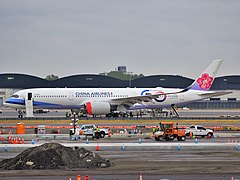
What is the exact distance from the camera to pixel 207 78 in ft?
325

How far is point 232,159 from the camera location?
104 feet

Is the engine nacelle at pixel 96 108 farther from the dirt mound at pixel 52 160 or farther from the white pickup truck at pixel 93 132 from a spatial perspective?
the dirt mound at pixel 52 160

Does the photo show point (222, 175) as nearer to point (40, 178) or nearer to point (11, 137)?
point (40, 178)

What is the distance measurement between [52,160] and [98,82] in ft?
416

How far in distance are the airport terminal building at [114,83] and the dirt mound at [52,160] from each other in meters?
117

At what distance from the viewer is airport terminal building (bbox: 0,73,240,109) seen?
493ft

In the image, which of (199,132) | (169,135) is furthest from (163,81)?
(169,135)

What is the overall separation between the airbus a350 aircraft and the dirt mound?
55.2 m

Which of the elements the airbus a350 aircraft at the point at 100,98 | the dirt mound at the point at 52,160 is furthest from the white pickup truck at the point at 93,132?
the airbus a350 aircraft at the point at 100,98

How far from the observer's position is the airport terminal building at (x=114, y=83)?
150125mm

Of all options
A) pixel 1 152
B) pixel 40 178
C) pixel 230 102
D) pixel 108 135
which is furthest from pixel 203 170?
pixel 230 102

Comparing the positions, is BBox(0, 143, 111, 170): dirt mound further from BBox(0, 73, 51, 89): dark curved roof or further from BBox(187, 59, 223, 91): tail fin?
BBox(0, 73, 51, 89): dark curved roof

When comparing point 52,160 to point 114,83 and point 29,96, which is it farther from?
point 114,83

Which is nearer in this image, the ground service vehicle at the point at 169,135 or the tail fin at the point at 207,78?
the ground service vehicle at the point at 169,135
